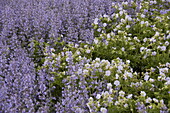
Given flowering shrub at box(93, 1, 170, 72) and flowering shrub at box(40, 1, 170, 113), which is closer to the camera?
flowering shrub at box(40, 1, 170, 113)

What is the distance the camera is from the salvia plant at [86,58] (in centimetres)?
304

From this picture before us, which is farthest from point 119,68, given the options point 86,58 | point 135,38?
point 135,38

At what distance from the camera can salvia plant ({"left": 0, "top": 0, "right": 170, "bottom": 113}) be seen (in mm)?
3035

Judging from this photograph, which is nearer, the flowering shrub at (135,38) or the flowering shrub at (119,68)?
the flowering shrub at (119,68)

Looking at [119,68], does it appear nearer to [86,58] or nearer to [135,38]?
[86,58]

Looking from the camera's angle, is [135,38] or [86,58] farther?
[135,38]

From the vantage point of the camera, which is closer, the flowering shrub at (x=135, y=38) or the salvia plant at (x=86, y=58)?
the salvia plant at (x=86, y=58)

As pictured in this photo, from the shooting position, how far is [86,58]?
154 inches

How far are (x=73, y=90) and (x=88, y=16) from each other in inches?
97.8

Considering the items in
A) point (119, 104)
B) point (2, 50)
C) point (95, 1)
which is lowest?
point (119, 104)

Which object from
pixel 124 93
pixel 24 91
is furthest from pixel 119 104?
pixel 24 91

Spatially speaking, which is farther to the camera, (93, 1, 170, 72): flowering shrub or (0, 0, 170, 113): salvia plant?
(93, 1, 170, 72): flowering shrub

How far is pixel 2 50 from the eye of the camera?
4.03m

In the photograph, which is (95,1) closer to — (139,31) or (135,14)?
(135,14)
